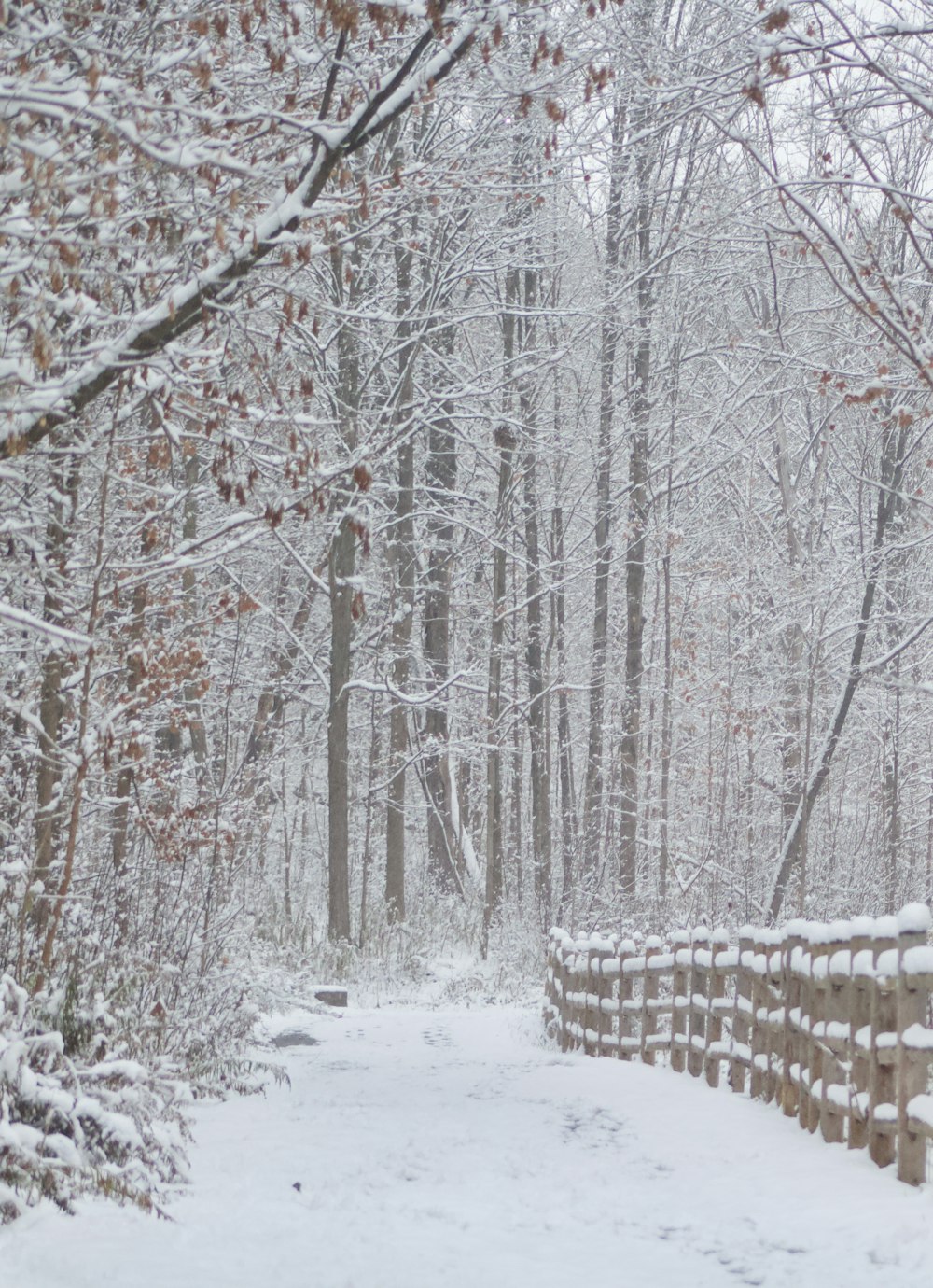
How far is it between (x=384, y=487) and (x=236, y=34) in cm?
1080

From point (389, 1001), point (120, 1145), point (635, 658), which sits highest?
point (635, 658)

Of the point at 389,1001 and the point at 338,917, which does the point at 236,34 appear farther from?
→ the point at 338,917

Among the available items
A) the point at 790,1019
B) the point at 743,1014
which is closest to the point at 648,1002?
the point at 743,1014

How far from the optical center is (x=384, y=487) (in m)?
18.8

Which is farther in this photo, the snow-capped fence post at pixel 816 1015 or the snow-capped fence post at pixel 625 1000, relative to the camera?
the snow-capped fence post at pixel 625 1000

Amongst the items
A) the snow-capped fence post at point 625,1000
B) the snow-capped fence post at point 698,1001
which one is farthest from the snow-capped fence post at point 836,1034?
the snow-capped fence post at point 625,1000

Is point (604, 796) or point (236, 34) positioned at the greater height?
point (236, 34)

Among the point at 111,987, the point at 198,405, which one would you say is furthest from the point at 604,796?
the point at 198,405

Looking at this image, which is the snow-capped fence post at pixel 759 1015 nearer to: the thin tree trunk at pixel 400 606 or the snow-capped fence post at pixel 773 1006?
the snow-capped fence post at pixel 773 1006

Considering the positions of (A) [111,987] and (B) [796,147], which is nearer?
(A) [111,987]

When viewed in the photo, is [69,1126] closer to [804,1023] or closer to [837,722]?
[804,1023]

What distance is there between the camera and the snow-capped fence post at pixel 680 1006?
9.45m

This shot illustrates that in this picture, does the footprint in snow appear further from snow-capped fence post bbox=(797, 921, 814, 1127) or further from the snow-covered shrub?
the snow-covered shrub

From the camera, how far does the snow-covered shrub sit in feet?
16.1
